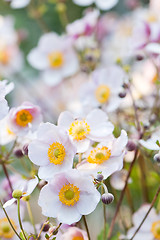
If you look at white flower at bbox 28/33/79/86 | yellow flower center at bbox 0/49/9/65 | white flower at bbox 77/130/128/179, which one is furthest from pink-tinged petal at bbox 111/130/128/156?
yellow flower center at bbox 0/49/9/65

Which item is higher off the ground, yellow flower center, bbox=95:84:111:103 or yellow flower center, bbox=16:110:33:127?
yellow flower center, bbox=16:110:33:127

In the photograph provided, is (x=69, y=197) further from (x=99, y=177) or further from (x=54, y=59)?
(x=54, y=59)

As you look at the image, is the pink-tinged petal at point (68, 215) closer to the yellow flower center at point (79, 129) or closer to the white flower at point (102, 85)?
the yellow flower center at point (79, 129)

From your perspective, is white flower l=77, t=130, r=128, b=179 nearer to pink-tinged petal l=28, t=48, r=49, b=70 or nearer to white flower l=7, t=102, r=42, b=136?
white flower l=7, t=102, r=42, b=136

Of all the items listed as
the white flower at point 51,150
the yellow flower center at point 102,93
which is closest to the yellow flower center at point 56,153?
the white flower at point 51,150

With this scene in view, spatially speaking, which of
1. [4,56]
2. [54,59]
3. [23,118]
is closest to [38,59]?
[54,59]
